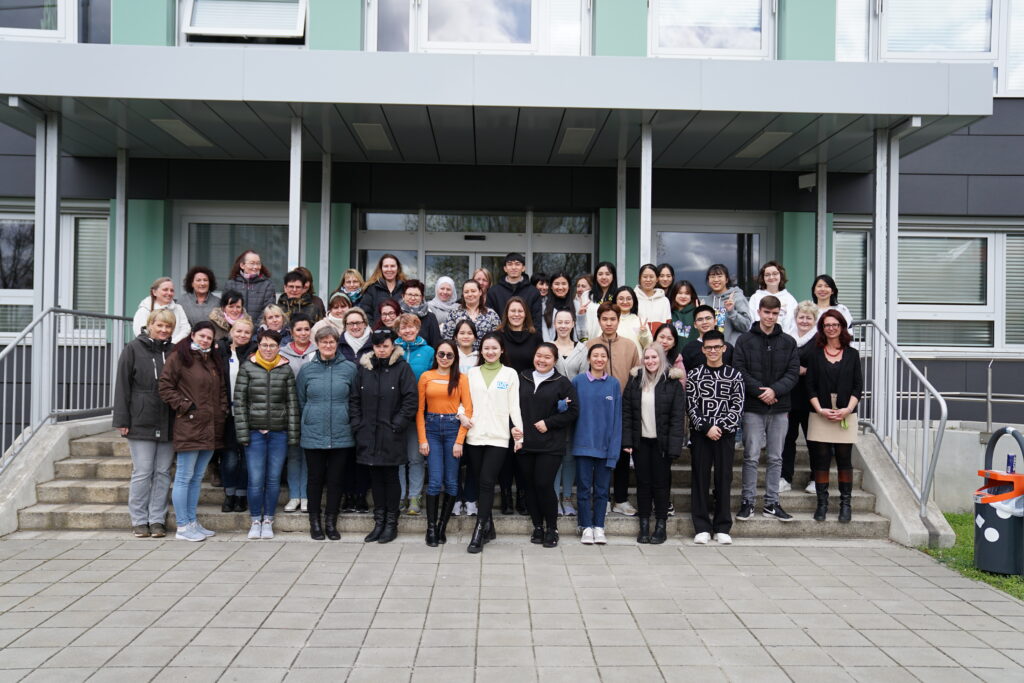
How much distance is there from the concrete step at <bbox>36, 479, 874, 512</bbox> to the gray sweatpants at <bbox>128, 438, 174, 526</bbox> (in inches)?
20.1

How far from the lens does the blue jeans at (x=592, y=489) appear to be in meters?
5.87

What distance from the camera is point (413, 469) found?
6098mm

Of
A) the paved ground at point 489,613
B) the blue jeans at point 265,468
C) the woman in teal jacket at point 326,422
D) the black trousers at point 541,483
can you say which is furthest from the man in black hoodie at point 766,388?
the blue jeans at point 265,468

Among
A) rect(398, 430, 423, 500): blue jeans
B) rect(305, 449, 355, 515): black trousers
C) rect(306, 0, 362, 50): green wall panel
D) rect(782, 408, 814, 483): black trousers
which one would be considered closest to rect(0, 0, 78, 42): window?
rect(306, 0, 362, 50): green wall panel

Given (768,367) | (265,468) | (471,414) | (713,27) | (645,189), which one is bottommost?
(265,468)

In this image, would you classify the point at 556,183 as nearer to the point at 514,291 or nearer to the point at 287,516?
the point at 514,291

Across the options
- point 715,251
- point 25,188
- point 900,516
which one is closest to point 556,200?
point 715,251

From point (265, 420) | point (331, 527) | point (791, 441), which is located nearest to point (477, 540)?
point (331, 527)

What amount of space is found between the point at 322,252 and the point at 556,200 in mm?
3197

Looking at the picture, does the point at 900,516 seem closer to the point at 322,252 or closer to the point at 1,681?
the point at 1,681

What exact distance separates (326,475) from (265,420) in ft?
2.28

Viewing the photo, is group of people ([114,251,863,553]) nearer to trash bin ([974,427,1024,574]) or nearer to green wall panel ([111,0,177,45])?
trash bin ([974,427,1024,574])

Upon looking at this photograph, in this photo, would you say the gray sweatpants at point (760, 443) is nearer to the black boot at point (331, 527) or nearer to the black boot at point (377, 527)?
the black boot at point (377, 527)

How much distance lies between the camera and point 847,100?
6855 millimetres
